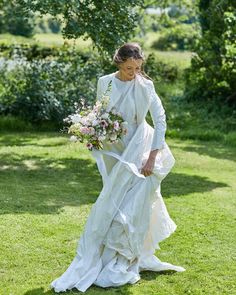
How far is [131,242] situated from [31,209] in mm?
2935

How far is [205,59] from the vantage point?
17906mm

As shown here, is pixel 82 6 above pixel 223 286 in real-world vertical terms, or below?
above

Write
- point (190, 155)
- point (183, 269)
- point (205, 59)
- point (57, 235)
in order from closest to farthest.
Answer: point (183, 269) → point (57, 235) → point (190, 155) → point (205, 59)

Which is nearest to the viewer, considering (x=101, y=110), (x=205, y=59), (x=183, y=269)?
(x=101, y=110)

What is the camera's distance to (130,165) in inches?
225

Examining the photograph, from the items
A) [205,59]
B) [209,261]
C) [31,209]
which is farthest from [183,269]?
[205,59]

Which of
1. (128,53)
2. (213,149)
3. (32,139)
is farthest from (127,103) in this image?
(32,139)

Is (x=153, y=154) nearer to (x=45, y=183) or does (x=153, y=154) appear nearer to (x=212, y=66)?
(x=45, y=183)

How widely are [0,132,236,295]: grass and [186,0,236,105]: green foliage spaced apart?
4.05 metres

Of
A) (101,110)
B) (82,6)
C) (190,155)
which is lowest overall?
(190,155)

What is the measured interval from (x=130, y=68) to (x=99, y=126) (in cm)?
59

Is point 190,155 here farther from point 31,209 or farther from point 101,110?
point 101,110

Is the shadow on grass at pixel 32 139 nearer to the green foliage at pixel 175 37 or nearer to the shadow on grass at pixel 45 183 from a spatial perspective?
the shadow on grass at pixel 45 183

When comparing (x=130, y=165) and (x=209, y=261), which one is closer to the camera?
(x=130, y=165)
